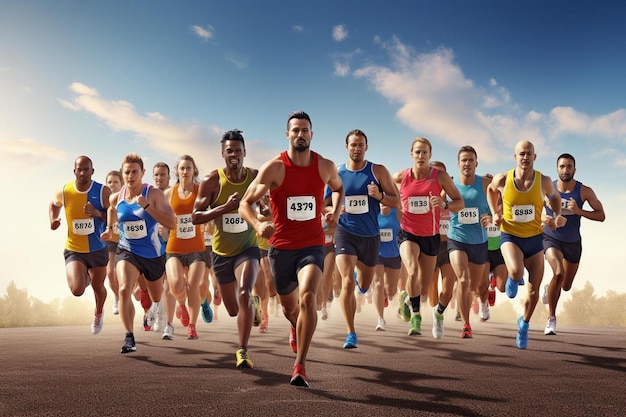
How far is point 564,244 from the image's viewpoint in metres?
10.3

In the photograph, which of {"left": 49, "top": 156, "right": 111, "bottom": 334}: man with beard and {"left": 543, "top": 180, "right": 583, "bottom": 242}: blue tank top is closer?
{"left": 49, "top": 156, "right": 111, "bottom": 334}: man with beard

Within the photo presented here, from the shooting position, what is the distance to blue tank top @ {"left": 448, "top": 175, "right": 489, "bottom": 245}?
9.45m

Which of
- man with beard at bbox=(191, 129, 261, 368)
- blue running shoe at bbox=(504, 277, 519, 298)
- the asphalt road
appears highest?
man with beard at bbox=(191, 129, 261, 368)

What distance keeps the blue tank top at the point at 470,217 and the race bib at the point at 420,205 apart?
23.9 inches

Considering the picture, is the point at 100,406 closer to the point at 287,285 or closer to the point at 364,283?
the point at 287,285

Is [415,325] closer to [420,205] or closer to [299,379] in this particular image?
[420,205]

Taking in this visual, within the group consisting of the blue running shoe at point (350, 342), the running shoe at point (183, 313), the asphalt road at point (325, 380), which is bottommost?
the asphalt road at point (325, 380)

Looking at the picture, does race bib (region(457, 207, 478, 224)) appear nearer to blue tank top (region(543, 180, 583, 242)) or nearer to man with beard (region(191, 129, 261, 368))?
blue tank top (region(543, 180, 583, 242))

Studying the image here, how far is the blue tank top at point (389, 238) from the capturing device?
38.7ft

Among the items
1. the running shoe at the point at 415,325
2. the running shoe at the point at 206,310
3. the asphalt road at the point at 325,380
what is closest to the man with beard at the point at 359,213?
the asphalt road at the point at 325,380

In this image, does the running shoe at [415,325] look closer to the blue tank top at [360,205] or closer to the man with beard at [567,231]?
the man with beard at [567,231]

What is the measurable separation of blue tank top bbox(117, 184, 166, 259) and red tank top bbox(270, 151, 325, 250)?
3.13 m

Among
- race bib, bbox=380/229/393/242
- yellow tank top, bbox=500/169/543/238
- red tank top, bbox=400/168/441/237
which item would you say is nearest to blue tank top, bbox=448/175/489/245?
red tank top, bbox=400/168/441/237

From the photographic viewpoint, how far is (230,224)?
22.6 ft
